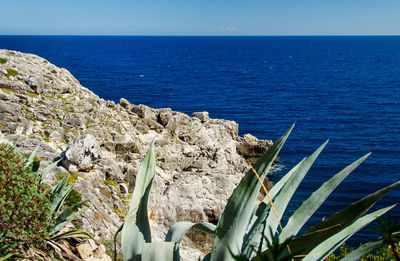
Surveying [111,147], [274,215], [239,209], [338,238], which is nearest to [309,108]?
[111,147]

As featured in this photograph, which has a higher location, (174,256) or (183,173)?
(174,256)

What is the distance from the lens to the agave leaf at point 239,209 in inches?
107

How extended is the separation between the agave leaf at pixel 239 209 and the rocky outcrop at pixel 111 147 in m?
6.88

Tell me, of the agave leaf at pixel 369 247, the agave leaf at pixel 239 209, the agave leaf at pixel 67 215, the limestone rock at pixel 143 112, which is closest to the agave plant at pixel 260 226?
the agave leaf at pixel 239 209

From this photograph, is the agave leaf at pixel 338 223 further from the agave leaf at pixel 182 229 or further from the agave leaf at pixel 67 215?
the agave leaf at pixel 67 215

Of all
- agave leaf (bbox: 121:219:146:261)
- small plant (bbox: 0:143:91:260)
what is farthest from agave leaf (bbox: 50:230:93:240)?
agave leaf (bbox: 121:219:146:261)

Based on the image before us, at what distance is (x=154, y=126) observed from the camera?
23.6 meters

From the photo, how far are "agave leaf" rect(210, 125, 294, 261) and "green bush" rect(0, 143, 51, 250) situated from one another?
10.5ft

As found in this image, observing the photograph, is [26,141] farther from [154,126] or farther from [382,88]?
[382,88]

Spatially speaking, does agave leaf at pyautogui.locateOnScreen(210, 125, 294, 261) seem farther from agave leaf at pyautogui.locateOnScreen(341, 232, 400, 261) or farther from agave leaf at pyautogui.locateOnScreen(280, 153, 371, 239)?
agave leaf at pyautogui.locateOnScreen(341, 232, 400, 261)

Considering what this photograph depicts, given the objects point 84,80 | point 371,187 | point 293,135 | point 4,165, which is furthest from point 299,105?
point 4,165

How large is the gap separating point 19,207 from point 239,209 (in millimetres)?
3530

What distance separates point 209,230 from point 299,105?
2248 inches

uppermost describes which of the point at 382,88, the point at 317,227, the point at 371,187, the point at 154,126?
the point at 382,88
